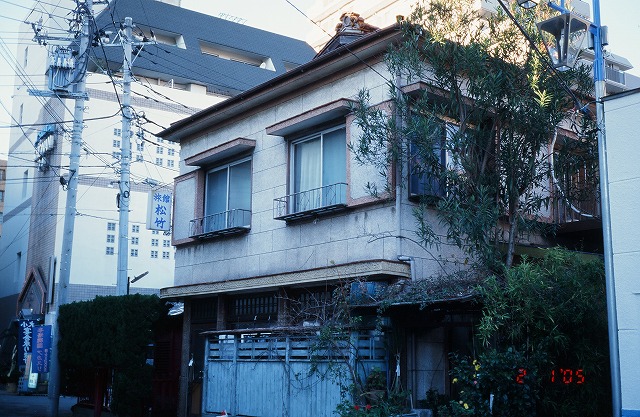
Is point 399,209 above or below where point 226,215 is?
below

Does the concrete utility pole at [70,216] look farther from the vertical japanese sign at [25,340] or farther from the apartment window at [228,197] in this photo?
the vertical japanese sign at [25,340]

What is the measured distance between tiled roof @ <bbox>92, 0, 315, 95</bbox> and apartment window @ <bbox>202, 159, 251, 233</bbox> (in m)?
23.2

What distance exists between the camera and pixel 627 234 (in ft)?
36.4

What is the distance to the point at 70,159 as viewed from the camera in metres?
23.1

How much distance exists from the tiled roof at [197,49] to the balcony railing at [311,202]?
26712 millimetres

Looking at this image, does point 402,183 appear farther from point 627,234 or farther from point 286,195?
point 627,234

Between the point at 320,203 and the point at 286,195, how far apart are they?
120 centimetres

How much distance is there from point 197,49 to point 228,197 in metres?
30.2

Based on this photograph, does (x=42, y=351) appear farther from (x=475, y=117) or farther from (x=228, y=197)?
(x=475, y=117)

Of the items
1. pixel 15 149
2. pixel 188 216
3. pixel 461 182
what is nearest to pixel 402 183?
pixel 461 182

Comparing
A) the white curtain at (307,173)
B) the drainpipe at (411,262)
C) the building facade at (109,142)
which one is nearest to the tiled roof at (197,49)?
the building facade at (109,142)

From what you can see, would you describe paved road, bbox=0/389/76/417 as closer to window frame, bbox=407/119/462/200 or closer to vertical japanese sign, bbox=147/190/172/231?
vertical japanese sign, bbox=147/190/172/231

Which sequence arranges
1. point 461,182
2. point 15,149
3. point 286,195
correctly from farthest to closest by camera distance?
point 15,149, point 286,195, point 461,182

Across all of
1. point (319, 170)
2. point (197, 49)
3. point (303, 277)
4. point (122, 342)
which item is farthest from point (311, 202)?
point (197, 49)
